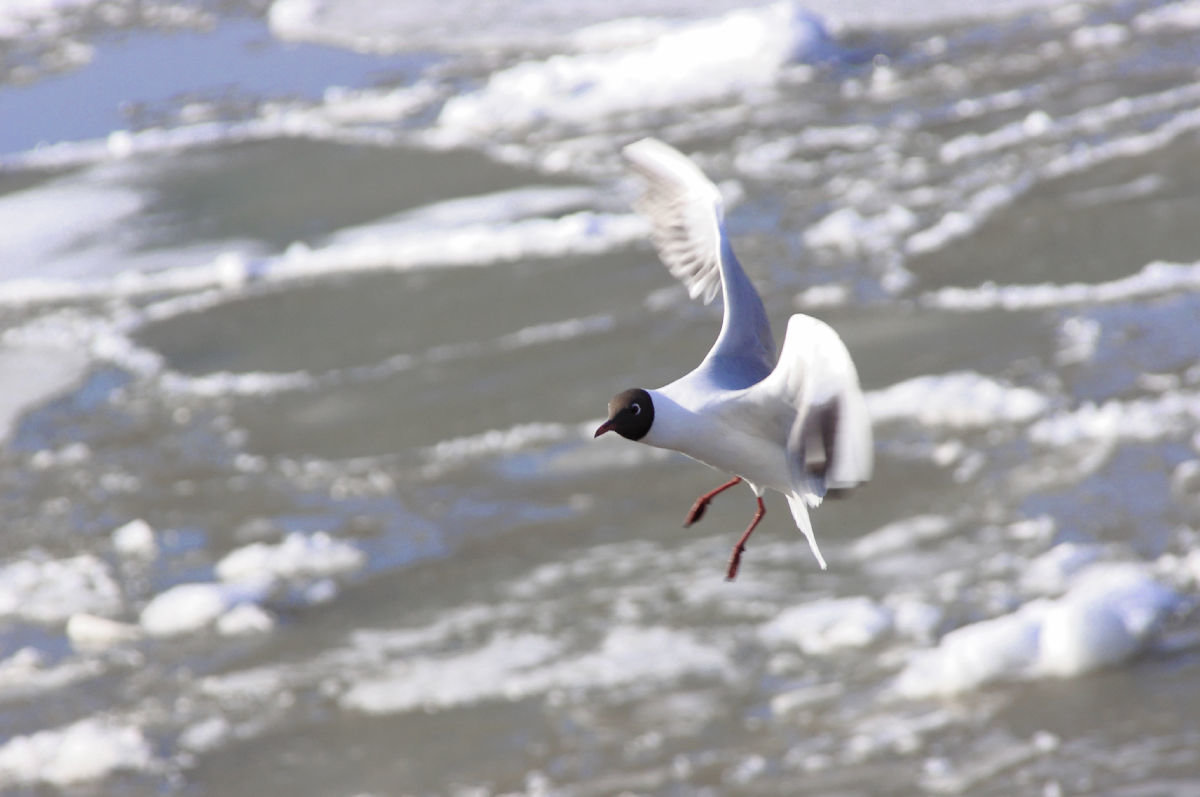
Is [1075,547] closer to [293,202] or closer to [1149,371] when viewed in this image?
[1149,371]

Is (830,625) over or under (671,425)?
under

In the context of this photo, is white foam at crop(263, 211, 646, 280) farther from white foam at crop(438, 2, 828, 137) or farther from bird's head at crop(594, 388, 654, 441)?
bird's head at crop(594, 388, 654, 441)

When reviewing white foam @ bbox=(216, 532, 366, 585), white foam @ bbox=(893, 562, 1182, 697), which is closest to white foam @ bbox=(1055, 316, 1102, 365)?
white foam @ bbox=(893, 562, 1182, 697)

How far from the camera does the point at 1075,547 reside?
28.3 feet

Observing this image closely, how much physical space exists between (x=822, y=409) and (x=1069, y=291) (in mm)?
8715

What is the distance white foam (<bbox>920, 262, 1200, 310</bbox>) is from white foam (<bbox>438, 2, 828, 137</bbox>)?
20.2 ft

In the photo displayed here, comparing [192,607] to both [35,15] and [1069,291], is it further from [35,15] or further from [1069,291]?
[35,15]

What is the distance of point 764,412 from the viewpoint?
9.62ft

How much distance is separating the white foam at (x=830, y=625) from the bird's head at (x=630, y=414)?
229 inches

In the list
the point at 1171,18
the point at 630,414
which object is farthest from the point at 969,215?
the point at 630,414

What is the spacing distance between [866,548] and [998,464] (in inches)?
42.1

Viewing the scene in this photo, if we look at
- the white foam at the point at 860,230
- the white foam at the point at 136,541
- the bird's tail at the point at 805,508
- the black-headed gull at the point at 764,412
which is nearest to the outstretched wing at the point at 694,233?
the black-headed gull at the point at 764,412

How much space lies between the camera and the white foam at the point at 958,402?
9867mm

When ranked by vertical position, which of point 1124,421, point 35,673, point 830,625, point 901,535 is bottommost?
point 830,625
